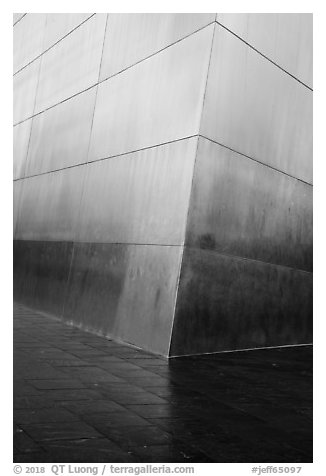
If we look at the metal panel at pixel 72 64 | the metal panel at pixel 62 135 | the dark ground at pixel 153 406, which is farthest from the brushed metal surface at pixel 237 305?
the metal panel at pixel 72 64

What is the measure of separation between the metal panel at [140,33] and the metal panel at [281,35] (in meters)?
0.67

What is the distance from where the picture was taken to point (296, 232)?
358 inches

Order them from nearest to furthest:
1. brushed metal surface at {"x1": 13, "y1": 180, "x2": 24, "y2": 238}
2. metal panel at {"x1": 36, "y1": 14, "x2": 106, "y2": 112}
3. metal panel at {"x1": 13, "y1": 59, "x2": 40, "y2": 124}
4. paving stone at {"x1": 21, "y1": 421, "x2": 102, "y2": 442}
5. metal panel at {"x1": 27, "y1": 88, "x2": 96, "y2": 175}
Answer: paving stone at {"x1": 21, "y1": 421, "x2": 102, "y2": 442} → metal panel at {"x1": 27, "y1": 88, "x2": 96, "y2": 175} → metal panel at {"x1": 36, "y1": 14, "x2": 106, "y2": 112} → brushed metal surface at {"x1": 13, "y1": 180, "x2": 24, "y2": 238} → metal panel at {"x1": 13, "y1": 59, "x2": 40, "y2": 124}

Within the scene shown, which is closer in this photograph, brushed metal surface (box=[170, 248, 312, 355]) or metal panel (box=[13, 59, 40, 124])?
brushed metal surface (box=[170, 248, 312, 355])

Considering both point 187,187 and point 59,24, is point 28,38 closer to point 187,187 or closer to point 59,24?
point 59,24

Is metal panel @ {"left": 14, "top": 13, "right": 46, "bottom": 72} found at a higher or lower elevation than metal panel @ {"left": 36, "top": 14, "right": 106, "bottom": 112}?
higher

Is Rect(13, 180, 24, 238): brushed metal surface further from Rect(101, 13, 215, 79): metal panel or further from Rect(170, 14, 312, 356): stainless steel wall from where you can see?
Rect(170, 14, 312, 356): stainless steel wall

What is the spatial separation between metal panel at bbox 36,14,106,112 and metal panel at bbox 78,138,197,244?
2.50 m

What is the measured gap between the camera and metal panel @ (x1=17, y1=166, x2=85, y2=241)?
33.4 ft

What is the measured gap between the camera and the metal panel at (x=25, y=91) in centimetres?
1376

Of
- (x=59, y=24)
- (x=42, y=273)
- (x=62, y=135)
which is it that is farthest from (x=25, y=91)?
(x=42, y=273)

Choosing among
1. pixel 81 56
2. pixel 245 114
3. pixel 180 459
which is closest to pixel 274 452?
pixel 180 459

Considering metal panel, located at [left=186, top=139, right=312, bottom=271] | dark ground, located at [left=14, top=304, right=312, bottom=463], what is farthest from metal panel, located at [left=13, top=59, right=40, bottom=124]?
dark ground, located at [left=14, top=304, right=312, bottom=463]

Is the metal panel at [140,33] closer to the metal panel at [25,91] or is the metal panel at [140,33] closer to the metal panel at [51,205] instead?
the metal panel at [51,205]
